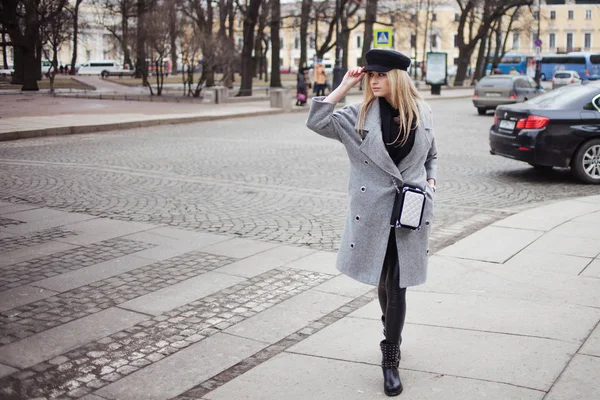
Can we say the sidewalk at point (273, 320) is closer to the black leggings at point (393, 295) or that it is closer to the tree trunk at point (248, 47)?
the black leggings at point (393, 295)

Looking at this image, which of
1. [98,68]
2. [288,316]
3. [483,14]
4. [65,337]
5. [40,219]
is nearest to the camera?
[65,337]

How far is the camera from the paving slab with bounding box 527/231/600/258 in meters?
7.13

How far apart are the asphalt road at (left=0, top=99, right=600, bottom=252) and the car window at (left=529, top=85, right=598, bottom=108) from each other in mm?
1162

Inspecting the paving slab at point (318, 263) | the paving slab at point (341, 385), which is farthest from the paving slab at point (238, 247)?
the paving slab at point (341, 385)

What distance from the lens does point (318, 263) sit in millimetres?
6832

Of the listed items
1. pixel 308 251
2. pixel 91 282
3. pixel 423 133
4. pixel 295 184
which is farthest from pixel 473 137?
pixel 423 133

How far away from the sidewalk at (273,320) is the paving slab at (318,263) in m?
0.03

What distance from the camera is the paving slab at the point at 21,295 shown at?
5.67 metres

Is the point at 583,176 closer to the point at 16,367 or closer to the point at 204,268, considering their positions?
the point at 204,268

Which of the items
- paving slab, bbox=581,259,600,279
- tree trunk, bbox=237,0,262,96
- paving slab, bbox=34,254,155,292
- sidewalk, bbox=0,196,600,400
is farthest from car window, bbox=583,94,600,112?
tree trunk, bbox=237,0,262,96

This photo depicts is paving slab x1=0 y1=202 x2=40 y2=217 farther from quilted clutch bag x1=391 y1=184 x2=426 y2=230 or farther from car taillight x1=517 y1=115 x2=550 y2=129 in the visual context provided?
car taillight x1=517 y1=115 x2=550 y2=129

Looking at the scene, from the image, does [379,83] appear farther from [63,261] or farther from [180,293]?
[63,261]

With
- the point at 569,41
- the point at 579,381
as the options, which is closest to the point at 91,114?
the point at 579,381

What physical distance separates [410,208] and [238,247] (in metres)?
3.71
